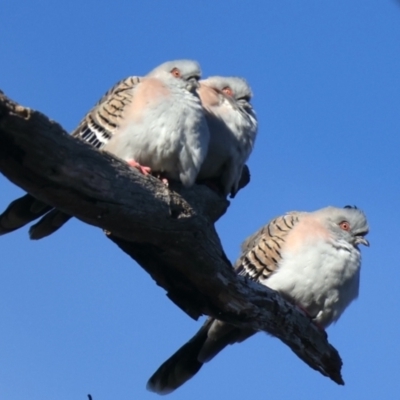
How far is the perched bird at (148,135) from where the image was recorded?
7883 mm

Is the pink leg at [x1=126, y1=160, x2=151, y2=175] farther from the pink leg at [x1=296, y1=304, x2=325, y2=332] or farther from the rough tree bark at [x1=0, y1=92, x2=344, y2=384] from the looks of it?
the pink leg at [x1=296, y1=304, x2=325, y2=332]

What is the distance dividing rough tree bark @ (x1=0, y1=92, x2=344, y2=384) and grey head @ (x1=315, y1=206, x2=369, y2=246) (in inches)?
45.6

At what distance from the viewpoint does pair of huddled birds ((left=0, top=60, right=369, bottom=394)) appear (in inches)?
312

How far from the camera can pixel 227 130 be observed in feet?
29.0

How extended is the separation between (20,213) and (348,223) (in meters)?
3.24

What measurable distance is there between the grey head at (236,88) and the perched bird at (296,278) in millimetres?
1175

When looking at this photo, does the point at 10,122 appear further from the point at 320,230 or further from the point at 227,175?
the point at 320,230

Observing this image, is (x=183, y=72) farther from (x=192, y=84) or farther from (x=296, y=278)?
(x=296, y=278)

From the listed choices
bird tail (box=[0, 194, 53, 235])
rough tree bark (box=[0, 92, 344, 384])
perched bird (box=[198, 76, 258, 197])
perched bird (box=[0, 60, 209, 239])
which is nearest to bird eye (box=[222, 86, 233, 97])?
perched bird (box=[198, 76, 258, 197])

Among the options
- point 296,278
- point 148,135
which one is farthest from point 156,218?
point 296,278

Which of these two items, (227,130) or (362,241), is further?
(362,241)

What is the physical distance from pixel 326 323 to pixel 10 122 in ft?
13.7

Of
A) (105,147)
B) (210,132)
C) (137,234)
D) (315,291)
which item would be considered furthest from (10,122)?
(315,291)

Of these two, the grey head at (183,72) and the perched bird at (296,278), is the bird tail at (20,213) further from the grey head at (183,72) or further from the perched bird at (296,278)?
the perched bird at (296,278)
